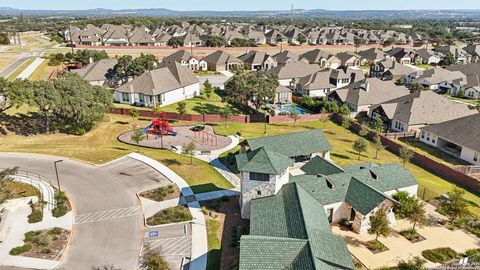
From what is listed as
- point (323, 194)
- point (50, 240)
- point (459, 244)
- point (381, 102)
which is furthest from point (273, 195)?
point (381, 102)

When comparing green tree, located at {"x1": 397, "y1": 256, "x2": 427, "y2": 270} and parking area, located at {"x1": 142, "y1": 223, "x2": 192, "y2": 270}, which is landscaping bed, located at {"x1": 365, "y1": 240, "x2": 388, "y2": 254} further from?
parking area, located at {"x1": 142, "y1": 223, "x2": 192, "y2": 270}

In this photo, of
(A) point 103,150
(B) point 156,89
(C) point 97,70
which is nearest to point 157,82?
(B) point 156,89

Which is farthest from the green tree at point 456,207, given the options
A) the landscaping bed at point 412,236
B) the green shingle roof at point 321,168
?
the green shingle roof at point 321,168

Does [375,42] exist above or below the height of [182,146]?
above

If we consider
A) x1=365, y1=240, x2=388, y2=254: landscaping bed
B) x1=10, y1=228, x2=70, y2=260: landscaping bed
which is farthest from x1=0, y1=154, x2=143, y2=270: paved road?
x1=365, y1=240, x2=388, y2=254: landscaping bed

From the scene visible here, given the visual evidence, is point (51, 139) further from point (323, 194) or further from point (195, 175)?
point (323, 194)

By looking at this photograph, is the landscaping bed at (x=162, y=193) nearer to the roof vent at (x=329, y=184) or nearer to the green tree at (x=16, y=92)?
the roof vent at (x=329, y=184)
